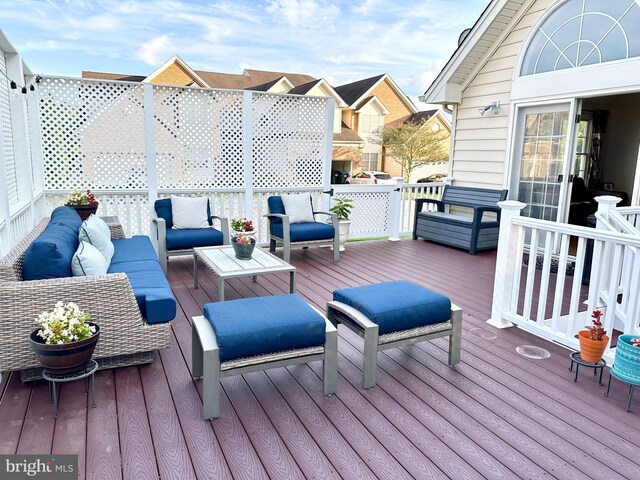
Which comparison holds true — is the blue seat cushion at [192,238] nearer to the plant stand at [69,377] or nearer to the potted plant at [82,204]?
the potted plant at [82,204]

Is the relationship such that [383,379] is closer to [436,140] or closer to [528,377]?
[528,377]

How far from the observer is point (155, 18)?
19.0 metres

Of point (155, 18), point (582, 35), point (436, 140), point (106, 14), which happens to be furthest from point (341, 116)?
point (582, 35)

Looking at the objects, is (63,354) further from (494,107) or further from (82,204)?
(494,107)

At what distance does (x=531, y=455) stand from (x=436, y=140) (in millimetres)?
21481

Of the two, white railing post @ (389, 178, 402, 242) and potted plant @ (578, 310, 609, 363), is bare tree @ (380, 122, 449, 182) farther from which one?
potted plant @ (578, 310, 609, 363)

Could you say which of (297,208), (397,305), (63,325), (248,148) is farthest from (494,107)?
(63,325)

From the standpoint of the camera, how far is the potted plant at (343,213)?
6.58 m

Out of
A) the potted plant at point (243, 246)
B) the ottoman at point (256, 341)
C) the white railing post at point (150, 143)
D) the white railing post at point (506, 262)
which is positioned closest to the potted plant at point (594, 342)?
the white railing post at point (506, 262)

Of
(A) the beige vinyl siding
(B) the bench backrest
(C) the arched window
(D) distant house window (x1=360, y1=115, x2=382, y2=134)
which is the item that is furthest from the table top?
(D) distant house window (x1=360, y1=115, x2=382, y2=134)

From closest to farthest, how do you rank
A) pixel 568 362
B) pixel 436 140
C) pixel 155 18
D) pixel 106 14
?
pixel 568 362
pixel 106 14
pixel 155 18
pixel 436 140

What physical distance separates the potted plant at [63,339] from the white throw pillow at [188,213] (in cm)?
309

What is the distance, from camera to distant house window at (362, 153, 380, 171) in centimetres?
2380

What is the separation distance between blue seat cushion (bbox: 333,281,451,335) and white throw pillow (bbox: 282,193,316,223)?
10.1ft
